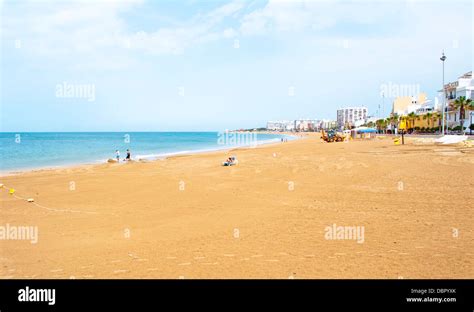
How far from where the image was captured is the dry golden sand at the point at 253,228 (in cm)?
514

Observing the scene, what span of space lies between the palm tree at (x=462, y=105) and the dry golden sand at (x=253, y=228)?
41606mm

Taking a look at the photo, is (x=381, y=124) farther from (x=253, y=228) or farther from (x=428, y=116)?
(x=253, y=228)

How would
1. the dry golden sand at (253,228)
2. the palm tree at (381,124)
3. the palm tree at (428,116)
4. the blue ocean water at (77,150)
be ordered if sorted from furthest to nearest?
the palm tree at (381,124) < the palm tree at (428,116) < the blue ocean water at (77,150) < the dry golden sand at (253,228)

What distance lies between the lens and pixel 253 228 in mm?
7258

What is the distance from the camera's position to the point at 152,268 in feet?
17.1
